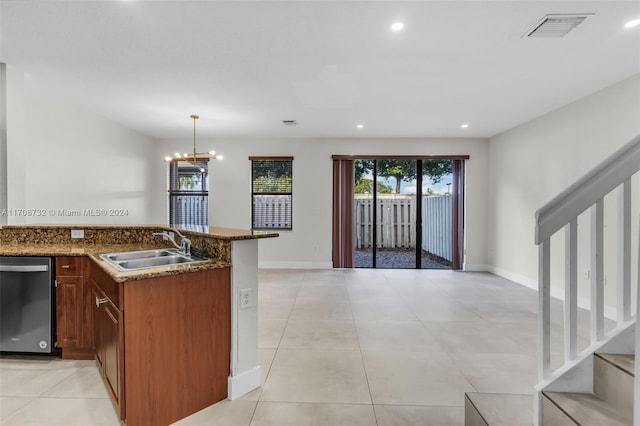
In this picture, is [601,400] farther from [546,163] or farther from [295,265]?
[295,265]

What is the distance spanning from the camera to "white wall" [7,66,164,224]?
3.12 meters

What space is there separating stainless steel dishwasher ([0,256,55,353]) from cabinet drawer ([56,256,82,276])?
65 mm

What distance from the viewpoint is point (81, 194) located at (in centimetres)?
432


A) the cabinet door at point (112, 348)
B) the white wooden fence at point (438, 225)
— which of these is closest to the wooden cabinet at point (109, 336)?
the cabinet door at point (112, 348)

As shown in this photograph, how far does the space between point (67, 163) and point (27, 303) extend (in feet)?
8.09

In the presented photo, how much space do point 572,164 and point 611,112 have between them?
0.75m

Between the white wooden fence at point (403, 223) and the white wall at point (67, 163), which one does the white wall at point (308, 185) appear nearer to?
the white wooden fence at point (403, 223)

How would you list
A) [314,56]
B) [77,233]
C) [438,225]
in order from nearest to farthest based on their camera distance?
[314,56], [77,233], [438,225]

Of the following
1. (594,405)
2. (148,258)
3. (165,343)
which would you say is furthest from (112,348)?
(594,405)

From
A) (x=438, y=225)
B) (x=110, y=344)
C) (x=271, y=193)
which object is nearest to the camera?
(x=110, y=344)

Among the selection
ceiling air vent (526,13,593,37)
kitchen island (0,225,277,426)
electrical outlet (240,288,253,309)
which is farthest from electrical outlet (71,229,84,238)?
ceiling air vent (526,13,593,37)

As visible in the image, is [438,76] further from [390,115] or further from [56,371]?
[56,371]

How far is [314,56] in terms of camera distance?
2.79 metres

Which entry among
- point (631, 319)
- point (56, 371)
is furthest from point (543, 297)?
point (56, 371)
